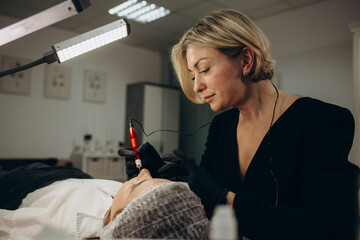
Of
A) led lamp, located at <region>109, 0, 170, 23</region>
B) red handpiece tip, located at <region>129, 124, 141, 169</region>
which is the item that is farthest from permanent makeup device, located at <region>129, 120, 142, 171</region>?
→ led lamp, located at <region>109, 0, 170, 23</region>

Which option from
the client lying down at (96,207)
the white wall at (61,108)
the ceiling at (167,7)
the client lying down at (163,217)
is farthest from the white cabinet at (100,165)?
the client lying down at (163,217)

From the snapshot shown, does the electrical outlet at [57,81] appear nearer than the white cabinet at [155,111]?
Yes

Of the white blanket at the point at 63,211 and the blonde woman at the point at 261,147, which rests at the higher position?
the blonde woman at the point at 261,147

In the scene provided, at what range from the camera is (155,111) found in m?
5.17

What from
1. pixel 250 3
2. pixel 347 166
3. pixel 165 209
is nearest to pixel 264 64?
pixel 347 166

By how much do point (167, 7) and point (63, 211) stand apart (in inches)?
122

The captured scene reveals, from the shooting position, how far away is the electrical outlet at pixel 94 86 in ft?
16.2

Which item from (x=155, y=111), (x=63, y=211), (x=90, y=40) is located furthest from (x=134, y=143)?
(x=155, y=111)

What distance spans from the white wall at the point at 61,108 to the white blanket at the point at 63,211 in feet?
9.77

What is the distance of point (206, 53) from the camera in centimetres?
113

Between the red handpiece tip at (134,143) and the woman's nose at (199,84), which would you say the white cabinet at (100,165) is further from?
the woman's nose at (199,84)

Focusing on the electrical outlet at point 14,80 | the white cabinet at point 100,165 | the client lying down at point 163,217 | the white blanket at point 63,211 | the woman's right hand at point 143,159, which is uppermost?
the electrical outlet at point 14,80

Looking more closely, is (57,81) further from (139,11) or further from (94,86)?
(139,11)

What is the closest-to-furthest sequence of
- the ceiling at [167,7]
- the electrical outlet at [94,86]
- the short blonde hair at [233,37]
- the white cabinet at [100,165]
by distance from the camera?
the short blonde hair at [233,37]
the ceiling at [167,7]
the white cabinet at [100,165]
the electrical outlet at [94,86]
